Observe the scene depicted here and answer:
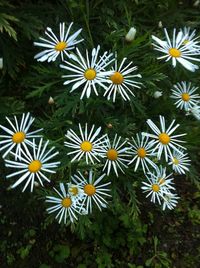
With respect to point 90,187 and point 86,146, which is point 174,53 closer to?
point 86,146

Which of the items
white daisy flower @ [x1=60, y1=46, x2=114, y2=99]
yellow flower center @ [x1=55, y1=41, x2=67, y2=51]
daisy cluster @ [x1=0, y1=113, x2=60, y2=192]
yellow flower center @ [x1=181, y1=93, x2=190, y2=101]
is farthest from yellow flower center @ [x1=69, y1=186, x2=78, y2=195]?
yellow flower center @ [x1=181, y1=93, x2=190, y2=101]

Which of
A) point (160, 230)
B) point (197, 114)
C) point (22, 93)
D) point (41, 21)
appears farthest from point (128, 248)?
point (41, 21)

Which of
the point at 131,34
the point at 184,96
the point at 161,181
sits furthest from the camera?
the point at 184,96

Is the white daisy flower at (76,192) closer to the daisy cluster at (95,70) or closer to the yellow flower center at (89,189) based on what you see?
the yellow flower center at (89,189)

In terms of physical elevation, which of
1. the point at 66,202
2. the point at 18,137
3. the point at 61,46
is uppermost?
the point at 61,46

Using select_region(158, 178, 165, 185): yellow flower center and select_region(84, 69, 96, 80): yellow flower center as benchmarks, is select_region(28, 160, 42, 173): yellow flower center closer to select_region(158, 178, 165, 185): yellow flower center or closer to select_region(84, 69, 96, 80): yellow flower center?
select_region(84, 69, 96, 80): yellow flower center

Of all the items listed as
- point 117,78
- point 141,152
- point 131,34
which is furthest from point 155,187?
point 131,34
